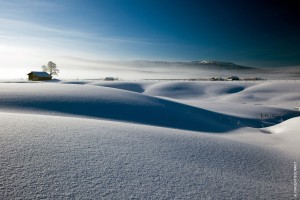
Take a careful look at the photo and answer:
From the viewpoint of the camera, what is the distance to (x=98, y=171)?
4.77 metres

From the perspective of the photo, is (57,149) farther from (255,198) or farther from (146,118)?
(146,118)

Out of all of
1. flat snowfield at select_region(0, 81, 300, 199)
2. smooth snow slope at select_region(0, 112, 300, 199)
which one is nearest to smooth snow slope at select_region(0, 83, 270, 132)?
flat snowfield at select_region(0, 81, 300, 199)

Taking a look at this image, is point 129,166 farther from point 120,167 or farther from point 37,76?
point 37,76

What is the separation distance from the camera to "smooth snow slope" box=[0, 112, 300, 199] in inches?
163

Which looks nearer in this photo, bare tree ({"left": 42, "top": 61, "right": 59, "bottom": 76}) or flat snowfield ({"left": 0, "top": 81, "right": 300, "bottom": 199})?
flat snowfield ({"left": 0, "top": 81, "right": 300, "bottom": 199})

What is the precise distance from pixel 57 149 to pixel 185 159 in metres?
3.37

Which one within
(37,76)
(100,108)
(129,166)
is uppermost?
(37,76)

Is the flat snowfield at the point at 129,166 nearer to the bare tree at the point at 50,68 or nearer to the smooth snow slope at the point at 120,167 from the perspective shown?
the smooth snow slope at the point at 120,167

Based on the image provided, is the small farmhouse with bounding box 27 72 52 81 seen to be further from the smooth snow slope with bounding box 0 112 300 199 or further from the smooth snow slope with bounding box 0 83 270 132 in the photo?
the smooth snow slope with bounding box 0 112 300 199

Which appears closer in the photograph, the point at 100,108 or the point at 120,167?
the point at 120,167

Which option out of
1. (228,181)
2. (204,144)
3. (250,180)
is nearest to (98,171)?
(228,181)

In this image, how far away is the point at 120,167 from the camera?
510 centimetres

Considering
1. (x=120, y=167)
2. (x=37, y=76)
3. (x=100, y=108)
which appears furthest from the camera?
(x=37, y=76)

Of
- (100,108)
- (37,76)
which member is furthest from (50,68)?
(100,108)
